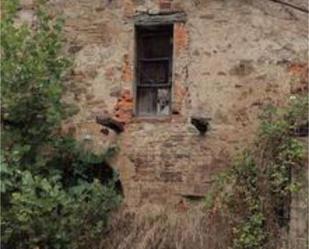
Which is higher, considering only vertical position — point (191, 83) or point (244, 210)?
point (191, 83)

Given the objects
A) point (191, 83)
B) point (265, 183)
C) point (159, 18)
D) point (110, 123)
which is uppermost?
point (159, 18)

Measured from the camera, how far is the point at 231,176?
8648mm

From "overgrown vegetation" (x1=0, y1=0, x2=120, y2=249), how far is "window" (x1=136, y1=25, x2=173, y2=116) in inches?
33.8

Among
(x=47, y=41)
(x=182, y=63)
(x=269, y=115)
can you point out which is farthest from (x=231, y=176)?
(x=47, y=41)

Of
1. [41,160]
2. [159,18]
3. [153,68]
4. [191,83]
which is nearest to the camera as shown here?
[41,160]

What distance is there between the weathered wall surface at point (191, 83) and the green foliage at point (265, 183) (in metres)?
0.49

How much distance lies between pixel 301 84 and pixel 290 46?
0.46m

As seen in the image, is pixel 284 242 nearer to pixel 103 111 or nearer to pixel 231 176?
pixel 231 176

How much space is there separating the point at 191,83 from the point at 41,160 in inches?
77.4

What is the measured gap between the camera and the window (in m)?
9.77

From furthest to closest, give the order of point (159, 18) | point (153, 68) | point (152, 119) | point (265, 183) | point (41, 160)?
point (153, 68)
point (159, 18)
point (152, 119)
point (41, 160)
point (265, 183)

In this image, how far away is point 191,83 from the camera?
950cm

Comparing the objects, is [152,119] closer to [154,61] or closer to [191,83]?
[191,83]

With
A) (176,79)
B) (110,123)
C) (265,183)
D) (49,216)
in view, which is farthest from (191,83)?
(49,216)
